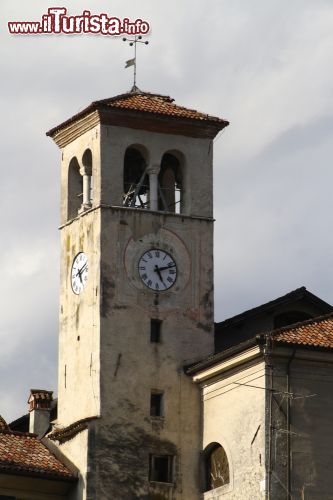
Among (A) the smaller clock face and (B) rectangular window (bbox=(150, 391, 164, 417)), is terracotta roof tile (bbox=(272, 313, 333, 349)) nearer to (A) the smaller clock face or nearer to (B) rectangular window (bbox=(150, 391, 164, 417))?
(B) rectangular window (bbox=(150, 391, 164, 417))

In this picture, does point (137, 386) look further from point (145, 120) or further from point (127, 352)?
point (145, 120)

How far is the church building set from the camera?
58531mm

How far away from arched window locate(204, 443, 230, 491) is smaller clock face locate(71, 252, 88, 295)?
5.97 m

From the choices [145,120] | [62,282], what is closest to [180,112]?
[145,120]

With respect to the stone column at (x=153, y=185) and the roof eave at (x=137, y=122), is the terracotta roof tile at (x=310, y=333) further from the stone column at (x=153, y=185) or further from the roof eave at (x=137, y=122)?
the roof eave at (x=137, y=122)

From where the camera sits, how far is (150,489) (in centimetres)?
6075

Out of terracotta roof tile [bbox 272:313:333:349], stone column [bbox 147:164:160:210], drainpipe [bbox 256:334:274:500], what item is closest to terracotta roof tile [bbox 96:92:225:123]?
stone column [bbox 147:164:160:210]

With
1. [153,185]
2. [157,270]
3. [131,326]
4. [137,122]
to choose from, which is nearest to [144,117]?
[137,122]

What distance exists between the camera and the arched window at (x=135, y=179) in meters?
64.1

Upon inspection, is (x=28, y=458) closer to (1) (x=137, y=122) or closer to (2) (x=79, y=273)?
(2) (x=79, y=273)

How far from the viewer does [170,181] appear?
214 feet

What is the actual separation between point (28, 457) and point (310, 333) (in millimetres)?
8573

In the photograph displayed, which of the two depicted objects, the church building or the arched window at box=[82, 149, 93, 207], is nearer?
the church building

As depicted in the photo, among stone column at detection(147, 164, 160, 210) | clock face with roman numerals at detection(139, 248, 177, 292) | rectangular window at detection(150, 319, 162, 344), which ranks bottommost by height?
rectangular window at detection(150, 319, 162, 344)
